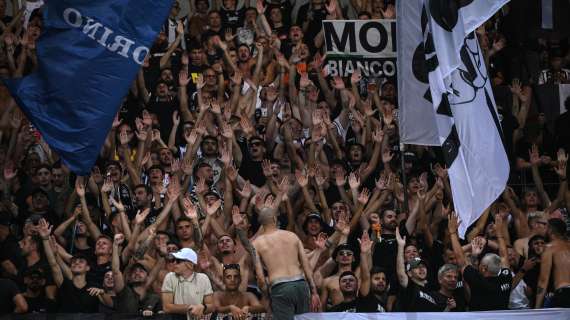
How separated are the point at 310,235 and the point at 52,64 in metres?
3.36

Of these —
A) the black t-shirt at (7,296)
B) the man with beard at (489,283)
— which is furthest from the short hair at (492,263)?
the black t-shirt at (7,296)

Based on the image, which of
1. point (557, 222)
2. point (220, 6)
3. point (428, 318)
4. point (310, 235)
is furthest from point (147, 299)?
point (220, 6)

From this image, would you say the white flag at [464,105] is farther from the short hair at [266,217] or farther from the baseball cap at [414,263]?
the short hair at [266,217]

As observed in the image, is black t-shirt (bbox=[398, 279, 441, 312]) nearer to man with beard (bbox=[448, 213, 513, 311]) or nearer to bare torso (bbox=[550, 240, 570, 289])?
man with beard (bbox=[448, 213, 513, 311])

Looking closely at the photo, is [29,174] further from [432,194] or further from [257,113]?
[432,194]

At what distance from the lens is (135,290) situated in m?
14.3

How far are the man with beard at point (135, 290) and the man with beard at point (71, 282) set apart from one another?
9.3 inches

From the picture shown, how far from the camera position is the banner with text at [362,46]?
16.6m

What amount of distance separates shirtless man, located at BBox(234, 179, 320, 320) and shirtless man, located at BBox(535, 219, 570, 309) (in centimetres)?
244

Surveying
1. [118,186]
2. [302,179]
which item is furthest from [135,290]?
[302,179]

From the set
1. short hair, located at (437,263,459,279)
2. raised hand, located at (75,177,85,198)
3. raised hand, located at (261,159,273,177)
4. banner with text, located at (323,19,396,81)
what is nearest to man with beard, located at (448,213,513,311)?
short hair, located at (437,263,459,279)

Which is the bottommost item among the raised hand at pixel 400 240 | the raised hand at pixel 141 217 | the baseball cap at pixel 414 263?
the baseball cap at pixel 414 263

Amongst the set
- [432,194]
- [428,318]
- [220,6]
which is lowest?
[428,318]

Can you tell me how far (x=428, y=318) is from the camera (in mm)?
13195
